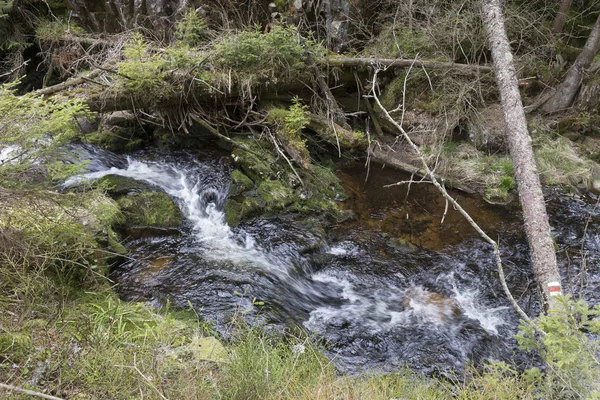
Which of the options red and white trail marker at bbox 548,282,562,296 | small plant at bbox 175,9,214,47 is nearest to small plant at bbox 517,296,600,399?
red and white trail marker at bbox 548,282,562,296

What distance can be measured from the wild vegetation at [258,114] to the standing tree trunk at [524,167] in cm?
62

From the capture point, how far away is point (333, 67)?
25.2 feet

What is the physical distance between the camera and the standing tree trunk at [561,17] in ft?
25.3

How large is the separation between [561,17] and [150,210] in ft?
29.0

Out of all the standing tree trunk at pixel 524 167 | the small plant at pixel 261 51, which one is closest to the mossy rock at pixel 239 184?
the small plant at pixel 261 51

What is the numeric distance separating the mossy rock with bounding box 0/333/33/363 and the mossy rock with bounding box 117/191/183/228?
3.27 meters

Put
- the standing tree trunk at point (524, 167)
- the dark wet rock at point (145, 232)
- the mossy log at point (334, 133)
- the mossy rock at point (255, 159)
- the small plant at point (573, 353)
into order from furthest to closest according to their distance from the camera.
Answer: the mossy log at point (334, 133) → the mossy rock at point (255, 159) → the dark wet rock at point (145, 232) → the standing tree trunk at point (524, 167) → the small plant at point (573, 353)

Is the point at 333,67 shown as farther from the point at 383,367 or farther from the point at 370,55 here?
the point at 383,367

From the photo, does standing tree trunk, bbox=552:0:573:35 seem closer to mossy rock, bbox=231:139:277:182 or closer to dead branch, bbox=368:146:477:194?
dead branch, bbox=368:146:477:194

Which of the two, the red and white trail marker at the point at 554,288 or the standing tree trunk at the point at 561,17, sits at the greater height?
the standing tree trunk at the point at 561,17

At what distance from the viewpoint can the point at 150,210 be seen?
233 inches

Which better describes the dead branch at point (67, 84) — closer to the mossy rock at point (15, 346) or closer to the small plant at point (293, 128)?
the small plant at point (293, 128)

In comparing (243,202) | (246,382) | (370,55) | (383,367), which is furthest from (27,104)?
(370,55)

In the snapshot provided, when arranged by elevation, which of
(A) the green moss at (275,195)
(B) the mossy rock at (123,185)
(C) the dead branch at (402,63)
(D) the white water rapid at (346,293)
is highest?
(C) the dead branch at (402,63)
